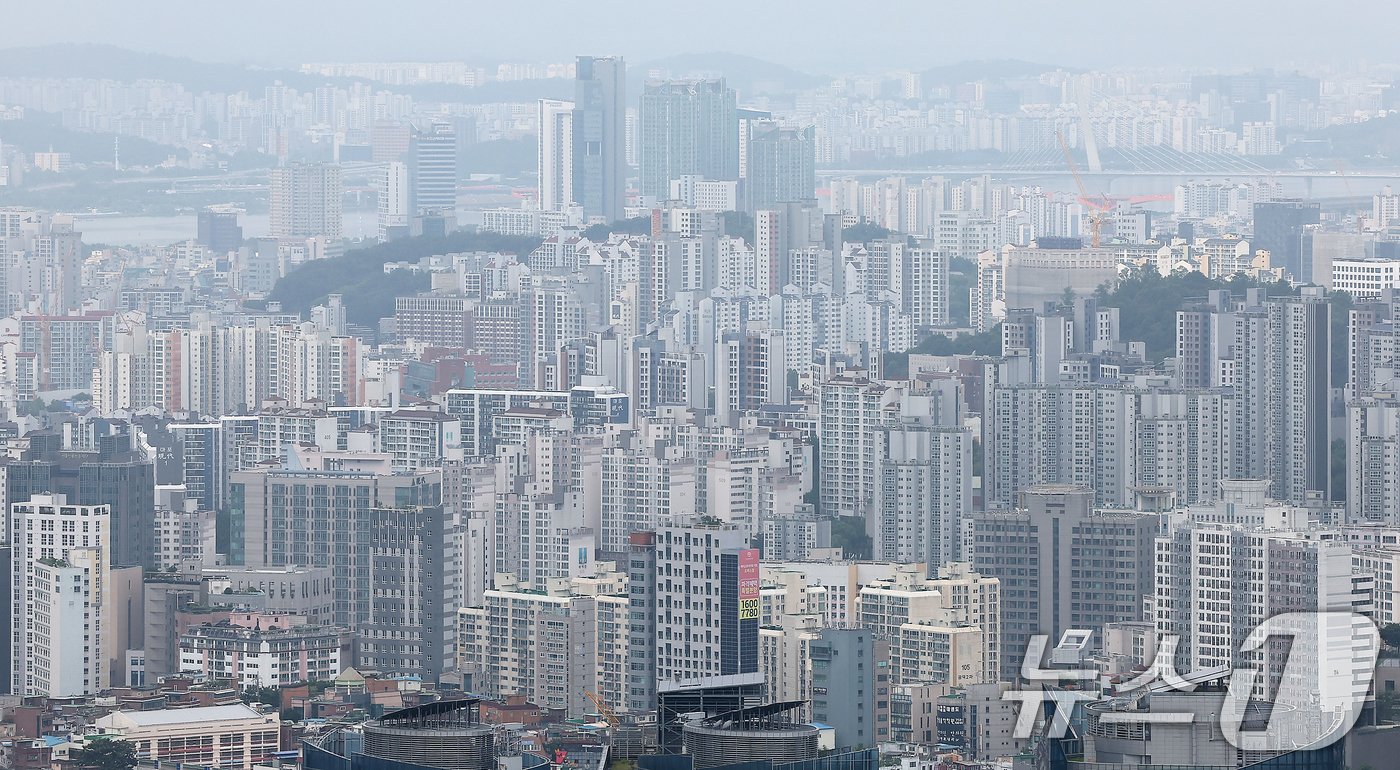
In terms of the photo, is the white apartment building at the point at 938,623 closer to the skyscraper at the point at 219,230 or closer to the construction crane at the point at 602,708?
the construction crane at the point at 602,708

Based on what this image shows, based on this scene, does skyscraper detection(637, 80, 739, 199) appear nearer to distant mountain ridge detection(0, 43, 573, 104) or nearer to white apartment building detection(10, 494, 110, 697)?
distant mountain ridge detection(0, 43, 573, 104)

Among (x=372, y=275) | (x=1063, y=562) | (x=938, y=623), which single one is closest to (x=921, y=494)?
(x=1063, y=562)

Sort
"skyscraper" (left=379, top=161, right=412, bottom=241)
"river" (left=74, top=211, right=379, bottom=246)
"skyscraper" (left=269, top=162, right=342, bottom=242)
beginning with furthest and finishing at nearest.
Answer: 1. "skyscraper" (left=379, top=161, right=412, bottom=241)
2. "skyscraper" (left=269, top=162, right=342, bottom=242)
3. "river" (left=74, top=211, right=379, bottom=246)

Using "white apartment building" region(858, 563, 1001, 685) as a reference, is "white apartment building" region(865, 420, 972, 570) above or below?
above

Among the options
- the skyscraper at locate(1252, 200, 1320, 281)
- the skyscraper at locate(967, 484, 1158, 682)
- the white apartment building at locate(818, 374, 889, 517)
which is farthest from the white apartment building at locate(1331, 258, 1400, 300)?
the skyscraper at locate(967, 484, 1158, 682)

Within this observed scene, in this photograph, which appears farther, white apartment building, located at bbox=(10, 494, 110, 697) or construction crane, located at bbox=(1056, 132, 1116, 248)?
construction crane, located at bbox=(1056, 132, 1116, 248)

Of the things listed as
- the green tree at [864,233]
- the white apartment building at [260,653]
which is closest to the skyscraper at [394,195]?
the green tree at [864,233]
